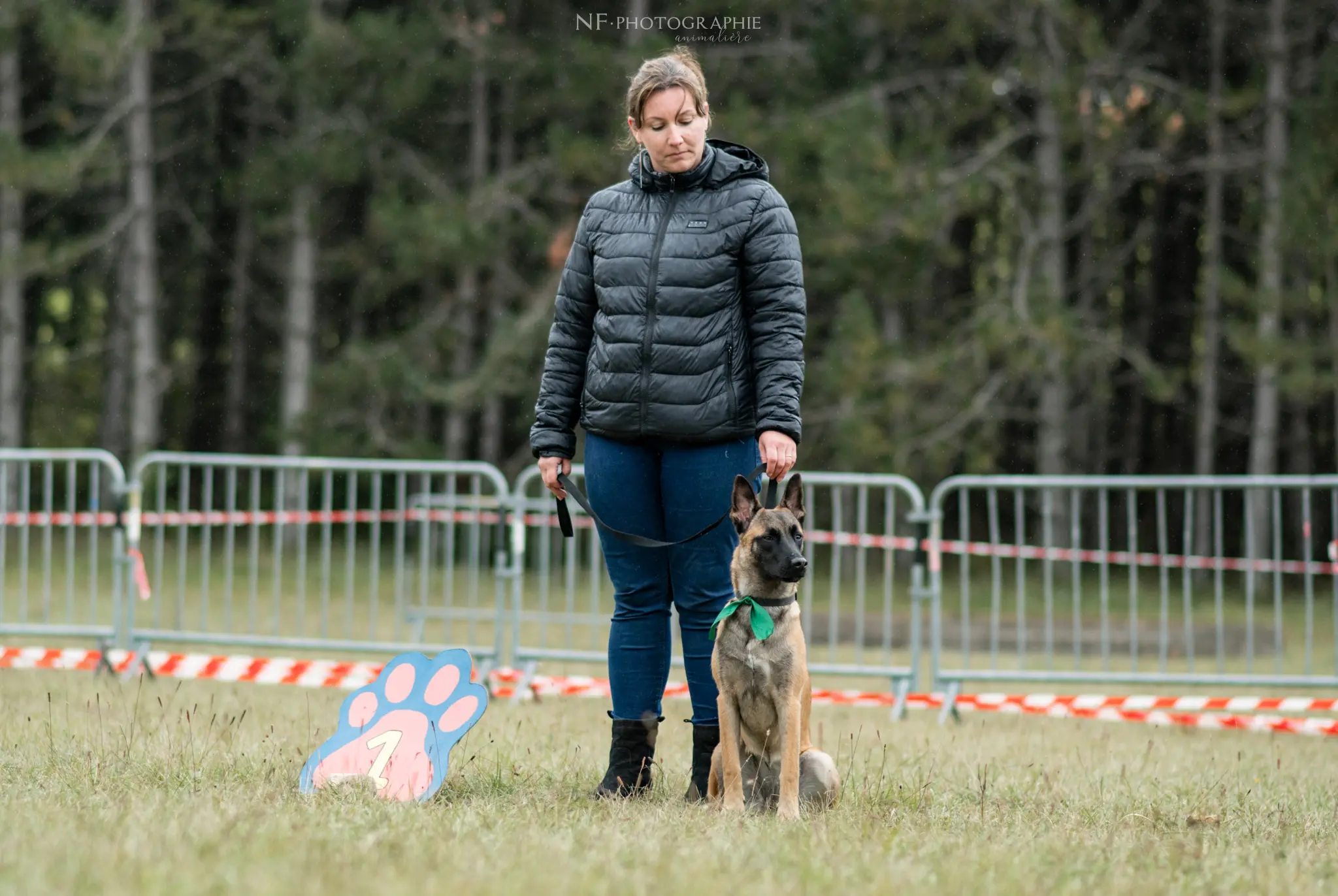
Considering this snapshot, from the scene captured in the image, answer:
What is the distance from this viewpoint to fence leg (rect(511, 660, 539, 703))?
8203mm

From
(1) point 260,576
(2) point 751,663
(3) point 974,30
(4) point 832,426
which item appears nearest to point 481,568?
(1) point 260,576

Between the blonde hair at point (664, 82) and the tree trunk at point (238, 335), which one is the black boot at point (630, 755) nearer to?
the blonde hair at point (664, 82)

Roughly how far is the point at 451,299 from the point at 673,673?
13254 millimetres

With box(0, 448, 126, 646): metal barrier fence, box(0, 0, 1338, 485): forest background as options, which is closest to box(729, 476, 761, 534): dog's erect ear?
box(0, 448, 126, 646): metal barrier fence

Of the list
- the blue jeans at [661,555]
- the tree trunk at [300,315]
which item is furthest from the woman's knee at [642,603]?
the tree trunk at [300,315]

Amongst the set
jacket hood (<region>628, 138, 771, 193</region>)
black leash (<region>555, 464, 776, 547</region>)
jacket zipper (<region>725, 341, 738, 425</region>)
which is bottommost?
black leash (<region>555, 464, 776, 547</region>)

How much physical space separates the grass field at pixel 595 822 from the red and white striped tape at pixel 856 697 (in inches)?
41.4

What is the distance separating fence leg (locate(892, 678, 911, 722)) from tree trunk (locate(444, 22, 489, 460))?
13.1 meters

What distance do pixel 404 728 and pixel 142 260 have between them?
704 inches

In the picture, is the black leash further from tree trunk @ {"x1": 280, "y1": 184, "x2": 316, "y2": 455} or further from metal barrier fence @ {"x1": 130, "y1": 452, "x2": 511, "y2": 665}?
tree trunk @ {"x1": 280, "y1": 184, "x2": 316, "y2": 455}

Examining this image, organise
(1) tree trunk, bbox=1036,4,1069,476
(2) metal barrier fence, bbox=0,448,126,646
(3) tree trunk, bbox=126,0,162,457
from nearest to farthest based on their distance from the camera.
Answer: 1. (2) metal barrier fence, bbox=0,448,126,646
2. (1) tree trunk, bbox=1036,4,1069,476
3. (3) tree trunk, bbox=126,0,162,457

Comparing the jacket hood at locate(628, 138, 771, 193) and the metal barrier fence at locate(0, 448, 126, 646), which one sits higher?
the jacket hood at locate(628, 138, 771, 193)

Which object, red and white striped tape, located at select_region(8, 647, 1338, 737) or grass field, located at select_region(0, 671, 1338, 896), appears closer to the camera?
grass field, located at select_region(0, 671, 1338, 896)

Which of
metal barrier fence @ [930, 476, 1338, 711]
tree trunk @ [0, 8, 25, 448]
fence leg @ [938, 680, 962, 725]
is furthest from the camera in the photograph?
tree trunk @ [0, 8, 25, 448]
